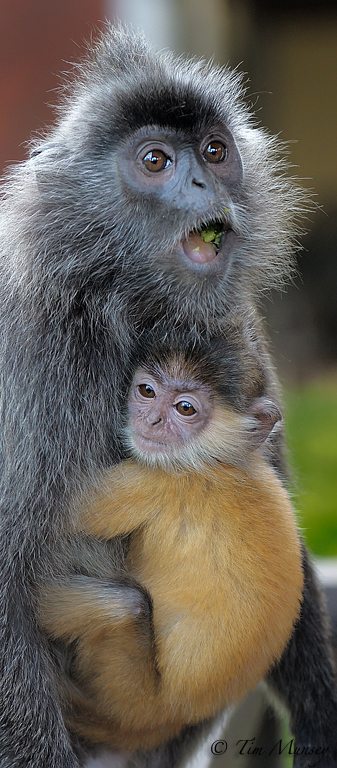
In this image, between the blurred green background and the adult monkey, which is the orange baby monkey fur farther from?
the blurred green background

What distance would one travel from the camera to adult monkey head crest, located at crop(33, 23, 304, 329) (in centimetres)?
158

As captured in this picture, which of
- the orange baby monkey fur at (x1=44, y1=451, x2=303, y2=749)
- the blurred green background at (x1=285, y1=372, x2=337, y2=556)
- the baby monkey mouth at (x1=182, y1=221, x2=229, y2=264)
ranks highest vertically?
the baby monkey mouth at (x1=182, y1=221, x2=229, y2=264)

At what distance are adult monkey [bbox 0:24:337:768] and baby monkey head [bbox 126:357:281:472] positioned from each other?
39 millimetres

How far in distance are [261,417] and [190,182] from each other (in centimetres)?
50

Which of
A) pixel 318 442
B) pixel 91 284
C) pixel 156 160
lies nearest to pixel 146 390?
pixel 91 284

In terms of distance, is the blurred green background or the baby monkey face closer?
the baby monkey face

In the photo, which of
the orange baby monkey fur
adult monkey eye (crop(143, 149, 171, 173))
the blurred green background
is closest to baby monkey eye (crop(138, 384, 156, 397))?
the orange baby monkey fur

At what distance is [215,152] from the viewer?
65.3 inches

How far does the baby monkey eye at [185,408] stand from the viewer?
1.67 metres

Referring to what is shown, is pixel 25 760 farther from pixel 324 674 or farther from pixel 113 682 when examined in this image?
pixel 324 674

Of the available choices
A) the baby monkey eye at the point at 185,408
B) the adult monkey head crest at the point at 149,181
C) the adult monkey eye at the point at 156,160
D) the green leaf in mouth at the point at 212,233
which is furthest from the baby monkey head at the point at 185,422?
the adult monkey eye at the point at 156,160

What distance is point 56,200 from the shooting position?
1679mm

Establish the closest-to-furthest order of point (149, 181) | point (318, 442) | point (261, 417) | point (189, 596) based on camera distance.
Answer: point (189, 596)
point (149, 181)
point (261, 417)
point (318, 442)

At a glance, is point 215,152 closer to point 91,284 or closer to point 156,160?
point 156,160
